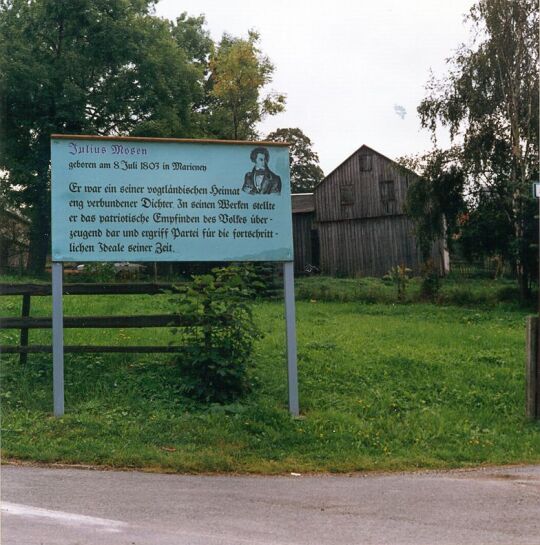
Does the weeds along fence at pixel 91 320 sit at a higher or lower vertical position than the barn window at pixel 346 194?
lower

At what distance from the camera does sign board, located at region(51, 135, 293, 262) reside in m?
10.2

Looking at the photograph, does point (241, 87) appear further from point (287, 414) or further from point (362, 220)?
point (287, 414)

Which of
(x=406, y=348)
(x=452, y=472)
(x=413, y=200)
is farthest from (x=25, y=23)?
(x=452, y=472)

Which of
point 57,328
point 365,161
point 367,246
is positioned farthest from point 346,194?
point 57,328

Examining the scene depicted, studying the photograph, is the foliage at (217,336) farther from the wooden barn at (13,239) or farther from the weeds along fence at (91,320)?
the wooden barn at (13,239)

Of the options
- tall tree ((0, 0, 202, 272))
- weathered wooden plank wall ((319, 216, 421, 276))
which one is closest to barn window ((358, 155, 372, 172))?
weathered wooden plank wall ((319, 216, 421, 276))

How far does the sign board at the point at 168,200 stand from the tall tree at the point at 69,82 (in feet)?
96.3

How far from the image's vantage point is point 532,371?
10859 mm

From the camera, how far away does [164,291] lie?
11.4 meters

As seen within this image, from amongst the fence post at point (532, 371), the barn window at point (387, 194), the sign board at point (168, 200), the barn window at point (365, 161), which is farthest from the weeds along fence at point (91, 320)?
the barn window at point (365, 161)

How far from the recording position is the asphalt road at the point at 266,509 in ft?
19.7

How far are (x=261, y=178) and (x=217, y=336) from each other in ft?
6.99

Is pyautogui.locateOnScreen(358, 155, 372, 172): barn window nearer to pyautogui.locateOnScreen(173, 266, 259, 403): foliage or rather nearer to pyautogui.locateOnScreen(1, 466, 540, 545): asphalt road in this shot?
pyautogui.locateOnScreen(173, 266, 259, 403): foliage

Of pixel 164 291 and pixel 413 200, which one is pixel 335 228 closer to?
pixel 413 200
